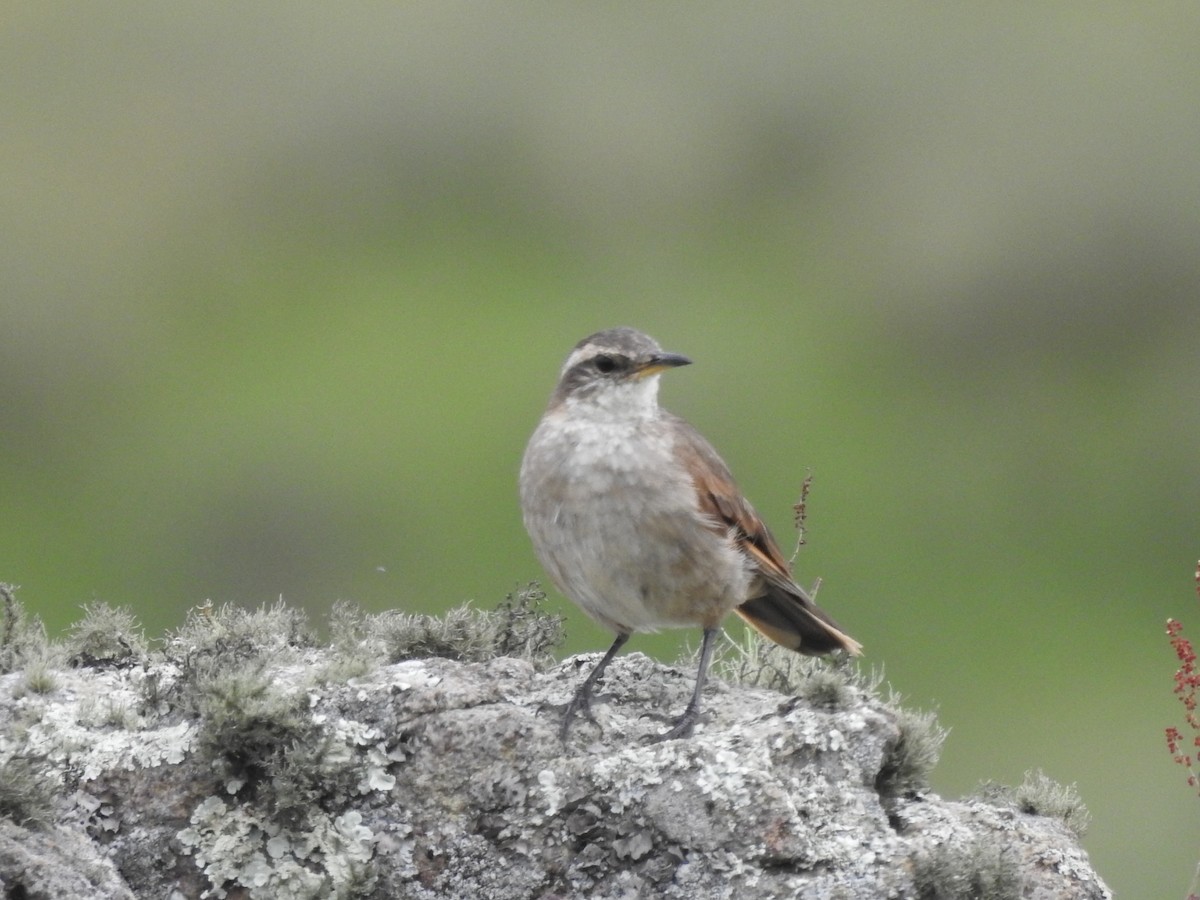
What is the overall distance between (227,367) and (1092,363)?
446 inches

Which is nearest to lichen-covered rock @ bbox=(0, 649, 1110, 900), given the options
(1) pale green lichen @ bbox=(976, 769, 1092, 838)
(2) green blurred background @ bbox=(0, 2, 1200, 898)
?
(1) pale green lichen @ bbox=(976, 769, 1092, 838)

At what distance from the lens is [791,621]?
25.8 ft

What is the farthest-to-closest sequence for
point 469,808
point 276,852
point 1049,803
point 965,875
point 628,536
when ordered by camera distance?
point 628,536 < point 1049,803 < point 469,808 < point 276,852 < point 965,875

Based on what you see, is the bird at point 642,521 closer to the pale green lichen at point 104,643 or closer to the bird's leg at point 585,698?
the bird's leg at point 585,698

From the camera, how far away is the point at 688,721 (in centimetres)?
691

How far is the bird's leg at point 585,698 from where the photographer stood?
22.1 ft

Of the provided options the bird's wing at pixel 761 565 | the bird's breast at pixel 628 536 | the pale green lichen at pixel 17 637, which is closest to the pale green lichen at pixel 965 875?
the bird's wing at pixel 761 565

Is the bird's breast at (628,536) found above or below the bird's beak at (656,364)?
below

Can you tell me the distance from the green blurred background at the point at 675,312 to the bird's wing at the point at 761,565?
794cm

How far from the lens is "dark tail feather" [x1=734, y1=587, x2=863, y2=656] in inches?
305

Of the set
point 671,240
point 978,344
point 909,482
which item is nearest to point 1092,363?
point 978,344

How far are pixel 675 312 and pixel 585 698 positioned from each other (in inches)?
700

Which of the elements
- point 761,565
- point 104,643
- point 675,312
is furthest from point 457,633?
point 675,312

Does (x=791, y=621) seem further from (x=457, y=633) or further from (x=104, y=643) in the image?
(x=104, y=643)
